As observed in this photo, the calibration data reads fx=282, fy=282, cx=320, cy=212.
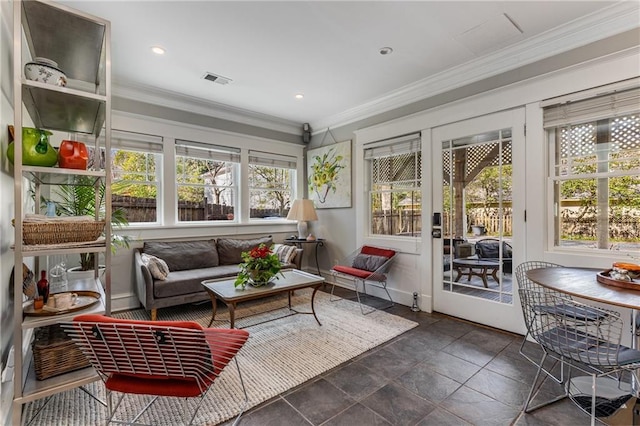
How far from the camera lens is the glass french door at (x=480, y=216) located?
287 centimetres

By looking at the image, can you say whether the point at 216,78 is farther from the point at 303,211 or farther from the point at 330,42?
the point at 303,211

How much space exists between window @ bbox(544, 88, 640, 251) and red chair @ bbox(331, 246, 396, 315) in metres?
1.78

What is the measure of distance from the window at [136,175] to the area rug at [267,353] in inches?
53.0

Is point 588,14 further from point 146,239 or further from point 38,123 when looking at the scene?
point 146,239

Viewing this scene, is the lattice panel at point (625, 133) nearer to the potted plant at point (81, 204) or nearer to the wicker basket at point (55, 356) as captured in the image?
the wicker basket at point (55, 356)

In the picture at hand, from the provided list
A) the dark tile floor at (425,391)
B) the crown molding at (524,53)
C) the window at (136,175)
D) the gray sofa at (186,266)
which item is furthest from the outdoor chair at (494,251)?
the window at (136,175)

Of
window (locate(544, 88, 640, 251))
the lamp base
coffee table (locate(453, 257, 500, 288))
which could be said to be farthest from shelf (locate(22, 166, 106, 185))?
window (locate(544, 88, 640, 251))

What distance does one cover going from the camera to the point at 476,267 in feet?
10.6

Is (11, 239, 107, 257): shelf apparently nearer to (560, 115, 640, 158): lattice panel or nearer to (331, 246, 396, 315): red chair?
(331, 246, 396, 315): red chair

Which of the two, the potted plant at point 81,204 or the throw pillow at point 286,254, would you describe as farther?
the throw pillow at point 286,254

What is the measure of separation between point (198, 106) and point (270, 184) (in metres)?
1.70

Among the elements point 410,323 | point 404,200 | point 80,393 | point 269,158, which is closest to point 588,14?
point 404,200

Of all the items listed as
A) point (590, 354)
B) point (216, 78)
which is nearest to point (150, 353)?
point (590, 354)

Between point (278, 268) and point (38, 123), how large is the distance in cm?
233
